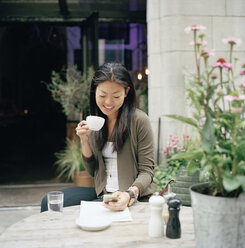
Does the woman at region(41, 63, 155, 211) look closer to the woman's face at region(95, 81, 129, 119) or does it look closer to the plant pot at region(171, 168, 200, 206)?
the woman's face at region(95, 81, 129, 119)

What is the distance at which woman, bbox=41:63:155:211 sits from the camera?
2.43m

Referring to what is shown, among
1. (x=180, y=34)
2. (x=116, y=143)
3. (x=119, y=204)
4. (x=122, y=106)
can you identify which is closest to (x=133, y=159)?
(x=116, y=143)

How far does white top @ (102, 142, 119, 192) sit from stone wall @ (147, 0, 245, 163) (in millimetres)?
2552

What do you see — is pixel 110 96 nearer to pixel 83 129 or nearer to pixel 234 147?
pixel 83 129

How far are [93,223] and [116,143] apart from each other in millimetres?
911

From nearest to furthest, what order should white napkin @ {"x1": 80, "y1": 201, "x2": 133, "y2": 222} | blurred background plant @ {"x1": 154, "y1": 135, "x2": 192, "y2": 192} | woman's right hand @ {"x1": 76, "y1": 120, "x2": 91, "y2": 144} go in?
white napkin @ {"x1": 80, "y1": 201, "x2": 133, "y2": 222}, woman's right hand @ {"x1": 76, "y1": 120, "x2": 91, "y2": 144}, blurred background plant @ {"x1": 154, "y1": 135, "x2": 192, "y2": 192}

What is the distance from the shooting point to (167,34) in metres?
5.14

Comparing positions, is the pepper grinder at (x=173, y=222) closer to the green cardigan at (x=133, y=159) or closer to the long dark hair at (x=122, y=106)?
the green cardigan at (x=133, y=159)

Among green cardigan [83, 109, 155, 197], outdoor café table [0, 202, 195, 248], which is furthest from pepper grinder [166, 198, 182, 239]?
green cardigan [83, 109, 155, 197]

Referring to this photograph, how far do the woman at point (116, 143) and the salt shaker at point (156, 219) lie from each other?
0.78 m

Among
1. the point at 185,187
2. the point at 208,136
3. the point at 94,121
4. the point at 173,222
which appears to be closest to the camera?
the point at 208,136

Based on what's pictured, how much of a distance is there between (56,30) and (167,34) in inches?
219

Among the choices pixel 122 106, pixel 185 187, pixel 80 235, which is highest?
pixel 122 106

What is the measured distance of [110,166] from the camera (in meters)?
2.58
